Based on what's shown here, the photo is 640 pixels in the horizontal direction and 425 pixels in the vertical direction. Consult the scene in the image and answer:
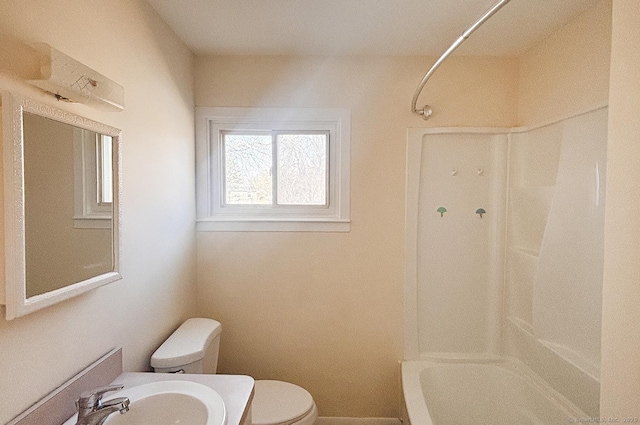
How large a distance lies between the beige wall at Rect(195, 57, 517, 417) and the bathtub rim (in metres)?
0.17

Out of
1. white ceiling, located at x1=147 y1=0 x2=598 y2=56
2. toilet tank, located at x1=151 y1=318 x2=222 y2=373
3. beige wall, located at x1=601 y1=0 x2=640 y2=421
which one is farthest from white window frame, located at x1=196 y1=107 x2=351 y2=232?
beige wall, located at x1=601 y1=0 x2=640 y2=421

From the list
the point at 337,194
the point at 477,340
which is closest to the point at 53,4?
the point at 337,194

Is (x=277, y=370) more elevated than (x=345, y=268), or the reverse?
(x=345, y=268)

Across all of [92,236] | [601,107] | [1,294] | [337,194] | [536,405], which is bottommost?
[536,405]

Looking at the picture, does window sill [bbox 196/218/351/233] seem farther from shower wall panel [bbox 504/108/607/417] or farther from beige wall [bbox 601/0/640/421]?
beige wall [bbox 601/0/640/421]

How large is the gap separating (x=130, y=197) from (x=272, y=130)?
42.6 inches

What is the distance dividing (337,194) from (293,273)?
1.90ft

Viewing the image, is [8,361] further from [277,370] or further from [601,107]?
[601,107]

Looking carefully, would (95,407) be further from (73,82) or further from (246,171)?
(246,171)

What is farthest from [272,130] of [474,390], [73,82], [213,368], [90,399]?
[474,390]

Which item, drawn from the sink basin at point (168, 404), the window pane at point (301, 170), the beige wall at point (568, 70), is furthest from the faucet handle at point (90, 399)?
the beige wall at point (568, 70)

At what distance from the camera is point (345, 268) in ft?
7.54

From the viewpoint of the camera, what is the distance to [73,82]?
105 cm

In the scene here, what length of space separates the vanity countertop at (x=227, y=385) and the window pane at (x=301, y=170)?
1.22 metres
